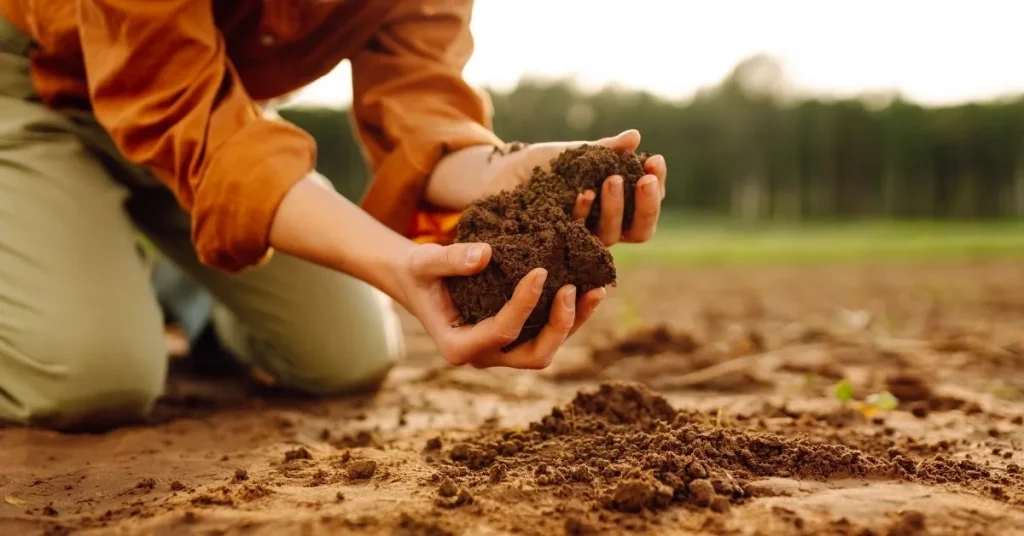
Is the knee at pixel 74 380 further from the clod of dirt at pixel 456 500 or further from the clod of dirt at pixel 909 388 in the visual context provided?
the clod of dirt at pixel 909 388

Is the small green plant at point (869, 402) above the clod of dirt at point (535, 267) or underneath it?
underneath

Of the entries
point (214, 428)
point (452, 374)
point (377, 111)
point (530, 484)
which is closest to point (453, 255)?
point (530, 484)

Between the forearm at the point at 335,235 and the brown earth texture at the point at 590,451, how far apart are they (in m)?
0.41

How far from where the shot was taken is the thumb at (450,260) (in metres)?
1.63

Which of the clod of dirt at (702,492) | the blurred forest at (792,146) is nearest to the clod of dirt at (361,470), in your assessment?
the clod of dirt at (702,492)

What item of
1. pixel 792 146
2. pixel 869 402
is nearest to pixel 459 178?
pixel 869 402

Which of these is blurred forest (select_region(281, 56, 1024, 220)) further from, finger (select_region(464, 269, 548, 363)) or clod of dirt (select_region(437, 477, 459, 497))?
clod of dirt (select_region(437, 477, 459, 497))

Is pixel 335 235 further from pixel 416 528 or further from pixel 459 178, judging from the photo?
pixel 416 528

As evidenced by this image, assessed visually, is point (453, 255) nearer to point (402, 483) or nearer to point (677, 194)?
point (402, 483)

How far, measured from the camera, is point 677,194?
3653cm

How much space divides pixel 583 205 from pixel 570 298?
0.90ft

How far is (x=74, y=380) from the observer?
2.33 m

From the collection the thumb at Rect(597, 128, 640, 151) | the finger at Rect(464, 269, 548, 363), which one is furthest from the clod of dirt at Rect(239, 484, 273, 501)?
the thumb at Rect(597, 128, 640, 151)

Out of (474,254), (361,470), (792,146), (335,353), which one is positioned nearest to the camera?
(474,254)
